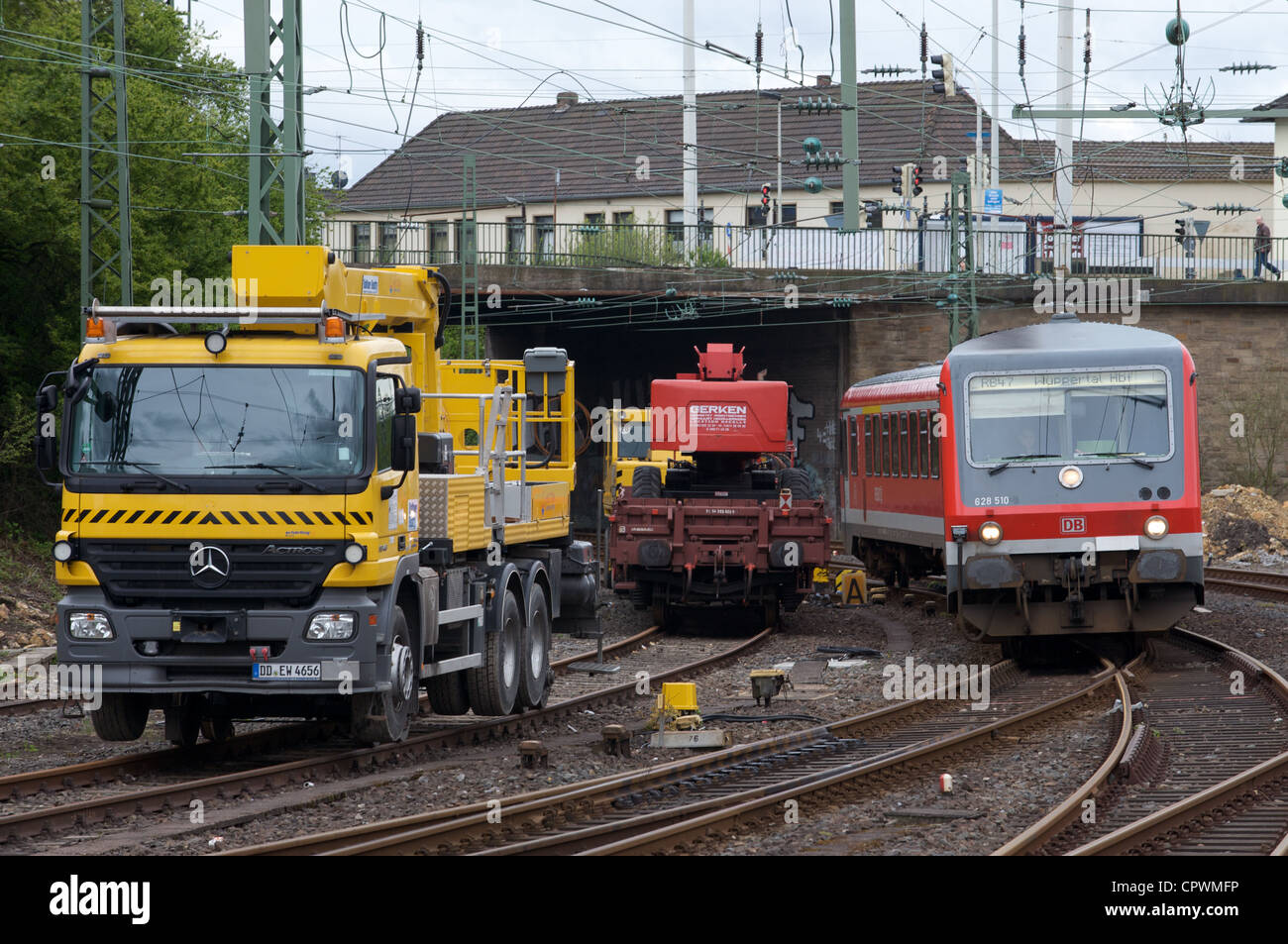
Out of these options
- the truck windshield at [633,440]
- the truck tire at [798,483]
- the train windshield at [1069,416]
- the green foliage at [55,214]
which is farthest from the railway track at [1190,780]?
the green foliage at [55,214]

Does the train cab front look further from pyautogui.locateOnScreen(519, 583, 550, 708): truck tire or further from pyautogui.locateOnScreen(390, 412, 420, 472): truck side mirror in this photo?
pyautogui.locateOnScreen(390, 412, 420, 472): truck side mirror

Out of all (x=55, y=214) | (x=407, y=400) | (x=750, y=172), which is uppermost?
(x=750, y=172)

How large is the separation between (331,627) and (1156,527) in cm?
933

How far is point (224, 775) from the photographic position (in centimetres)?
1208

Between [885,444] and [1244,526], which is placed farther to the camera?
[1244,526]

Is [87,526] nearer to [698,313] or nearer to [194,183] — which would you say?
[194,183]

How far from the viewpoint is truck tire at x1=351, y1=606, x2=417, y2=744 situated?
12172 mm

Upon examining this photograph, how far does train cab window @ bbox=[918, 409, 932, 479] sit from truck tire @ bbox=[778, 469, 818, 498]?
6.15 ft

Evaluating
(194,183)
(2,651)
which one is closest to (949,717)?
(2,651)

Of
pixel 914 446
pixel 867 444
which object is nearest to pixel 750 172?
pixel 867 444

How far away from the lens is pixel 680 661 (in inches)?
821

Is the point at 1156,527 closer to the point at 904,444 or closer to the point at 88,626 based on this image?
the point at 904,444
